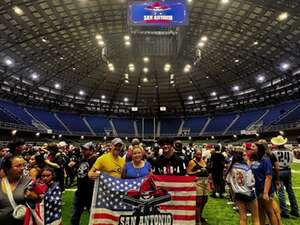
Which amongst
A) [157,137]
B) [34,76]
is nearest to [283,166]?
[157,137]

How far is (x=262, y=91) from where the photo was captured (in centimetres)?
4778

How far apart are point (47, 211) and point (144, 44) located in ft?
69.9

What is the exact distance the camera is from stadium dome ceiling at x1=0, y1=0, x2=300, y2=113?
83.8 ft

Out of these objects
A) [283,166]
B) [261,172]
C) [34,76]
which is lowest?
[261,172]

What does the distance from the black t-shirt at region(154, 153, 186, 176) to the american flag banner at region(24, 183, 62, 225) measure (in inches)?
71.1

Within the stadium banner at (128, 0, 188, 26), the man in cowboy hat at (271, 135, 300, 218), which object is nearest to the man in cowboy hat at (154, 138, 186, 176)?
the man in cowboy hat at (271, 135, 300, 218)

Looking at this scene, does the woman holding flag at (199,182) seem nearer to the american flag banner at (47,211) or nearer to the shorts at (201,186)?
the shorts at (201,186)

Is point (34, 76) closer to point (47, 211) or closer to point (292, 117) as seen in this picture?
point (292, 117)

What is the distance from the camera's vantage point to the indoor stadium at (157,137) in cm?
447

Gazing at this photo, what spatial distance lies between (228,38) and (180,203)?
105ft

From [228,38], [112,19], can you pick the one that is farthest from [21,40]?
[228,38]

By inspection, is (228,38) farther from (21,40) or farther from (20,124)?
(20,124)

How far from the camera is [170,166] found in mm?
5113

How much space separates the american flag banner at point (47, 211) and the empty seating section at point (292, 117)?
41150mm
